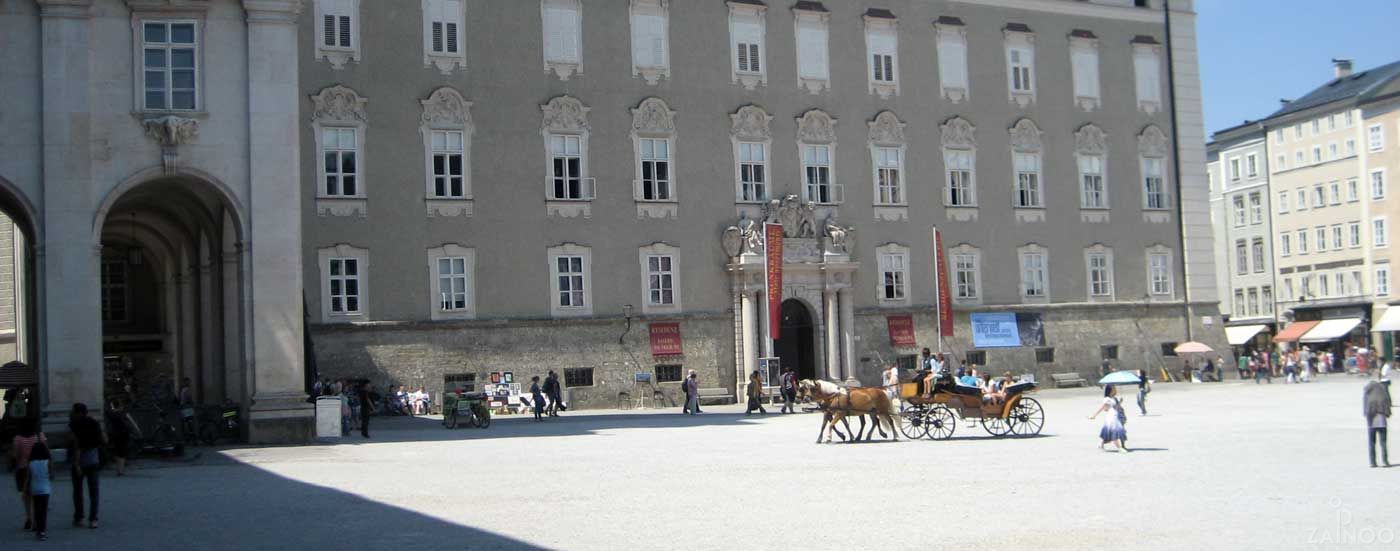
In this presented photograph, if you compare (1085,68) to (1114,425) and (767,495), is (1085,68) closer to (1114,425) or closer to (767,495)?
(1114,425)

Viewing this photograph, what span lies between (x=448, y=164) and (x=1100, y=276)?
25.1 metres

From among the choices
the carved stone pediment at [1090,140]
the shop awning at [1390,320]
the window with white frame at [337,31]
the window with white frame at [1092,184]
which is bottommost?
the shop awning at [1390,320]

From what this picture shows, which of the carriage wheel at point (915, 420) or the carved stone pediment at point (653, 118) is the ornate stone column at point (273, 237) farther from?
the carved stone pediment at point (653, 118)

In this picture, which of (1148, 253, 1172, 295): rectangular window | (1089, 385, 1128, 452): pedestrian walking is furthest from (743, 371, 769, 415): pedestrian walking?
(1148, 253, 1172, 295): rectangular window

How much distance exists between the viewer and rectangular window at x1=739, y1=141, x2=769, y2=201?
45375 mm

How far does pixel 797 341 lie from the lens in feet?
153

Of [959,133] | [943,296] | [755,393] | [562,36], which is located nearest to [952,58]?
[959,133]

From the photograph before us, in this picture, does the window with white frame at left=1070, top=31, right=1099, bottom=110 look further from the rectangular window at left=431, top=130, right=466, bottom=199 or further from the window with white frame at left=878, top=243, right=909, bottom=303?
the rectangular window at left=431, top=130, right=466, bottom=199

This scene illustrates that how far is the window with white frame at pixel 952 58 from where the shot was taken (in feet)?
161

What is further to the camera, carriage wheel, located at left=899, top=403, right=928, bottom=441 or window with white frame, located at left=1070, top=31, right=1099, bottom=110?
window with white frame, located at left=1070, top=31, right=1099, bottom=110

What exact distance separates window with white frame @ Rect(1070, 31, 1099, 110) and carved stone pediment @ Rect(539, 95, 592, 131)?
19.8m

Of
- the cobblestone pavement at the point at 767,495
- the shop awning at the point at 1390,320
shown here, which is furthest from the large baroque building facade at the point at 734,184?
the shop awning at the point at 1390,320

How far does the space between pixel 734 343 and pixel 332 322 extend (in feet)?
41.9

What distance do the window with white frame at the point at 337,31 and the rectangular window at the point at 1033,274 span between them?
24.7 meters
